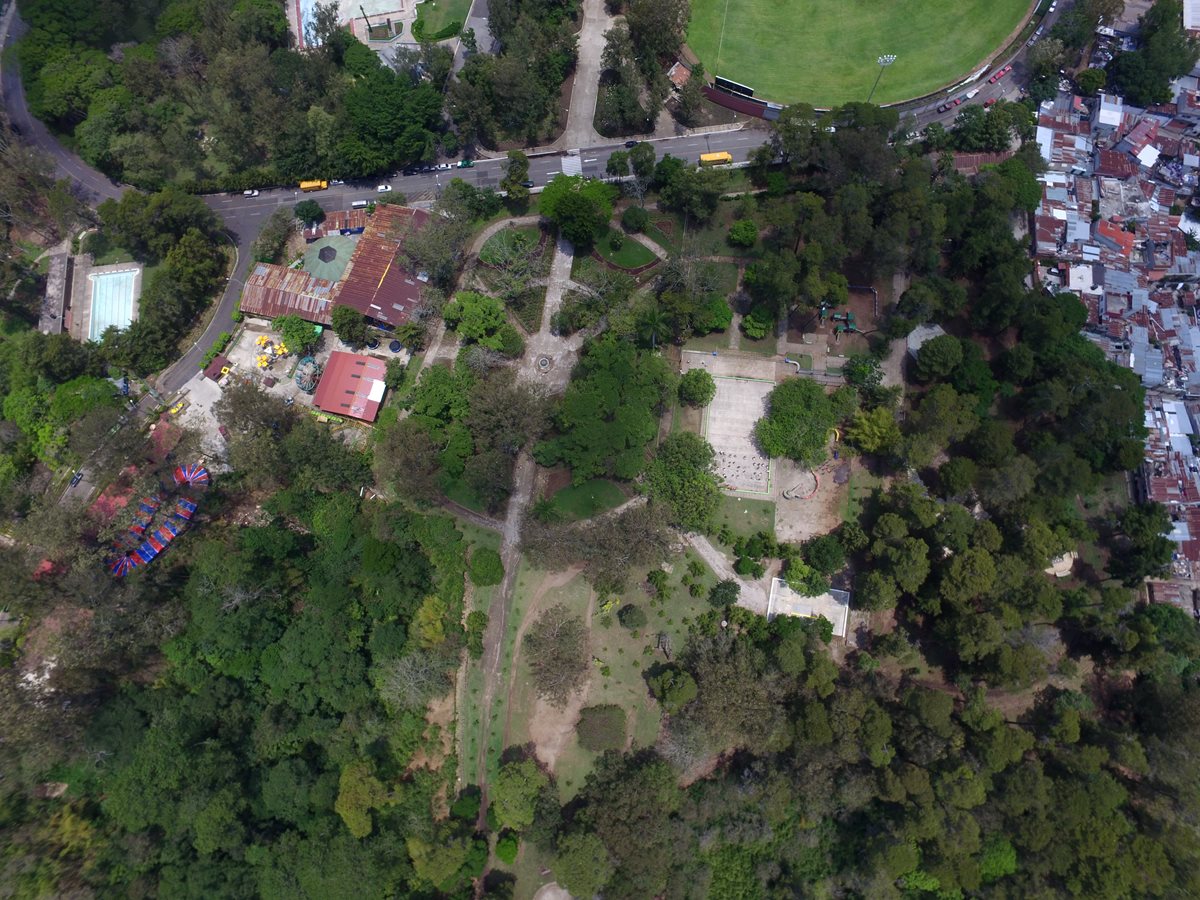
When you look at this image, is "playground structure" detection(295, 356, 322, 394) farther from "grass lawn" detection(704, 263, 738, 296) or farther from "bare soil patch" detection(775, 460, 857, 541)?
"bare soil patch" detection(775, 460, 857, 541)

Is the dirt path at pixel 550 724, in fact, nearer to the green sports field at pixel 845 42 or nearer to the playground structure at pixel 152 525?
the playground structure at pixel 152 525

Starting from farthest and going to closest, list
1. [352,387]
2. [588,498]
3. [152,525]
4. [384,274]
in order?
[384,274] < [352,387] < [588,498] < [152,525]

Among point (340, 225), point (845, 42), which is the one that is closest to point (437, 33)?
point (340, 225)

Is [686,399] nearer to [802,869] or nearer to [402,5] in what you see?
[802,869]

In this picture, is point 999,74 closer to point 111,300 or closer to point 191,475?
point 191,475

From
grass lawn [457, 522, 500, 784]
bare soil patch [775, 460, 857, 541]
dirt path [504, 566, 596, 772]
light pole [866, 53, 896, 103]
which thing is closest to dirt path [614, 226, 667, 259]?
bare soil patch [775, 460, 857, 541]

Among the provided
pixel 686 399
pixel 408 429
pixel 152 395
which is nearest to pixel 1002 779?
pixel 686 399

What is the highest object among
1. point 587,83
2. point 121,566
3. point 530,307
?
point 587,83
